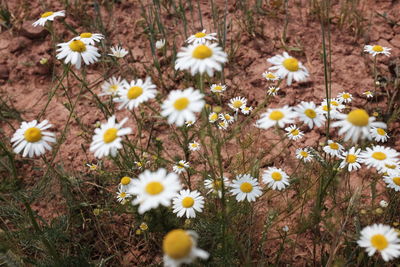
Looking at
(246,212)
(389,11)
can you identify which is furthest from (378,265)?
(389,11)

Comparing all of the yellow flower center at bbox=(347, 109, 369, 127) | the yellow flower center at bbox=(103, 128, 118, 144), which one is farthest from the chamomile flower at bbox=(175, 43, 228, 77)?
the yellow flower center at bbox=(347, 109, 369, 127)

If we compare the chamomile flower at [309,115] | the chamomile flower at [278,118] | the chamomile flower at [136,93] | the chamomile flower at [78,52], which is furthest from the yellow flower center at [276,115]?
the chamomile flower at [78,52]

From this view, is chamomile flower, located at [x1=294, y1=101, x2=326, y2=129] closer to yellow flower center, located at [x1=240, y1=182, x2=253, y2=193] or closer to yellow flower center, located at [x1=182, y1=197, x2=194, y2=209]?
yellow flower center, located at [x1=240, y1=182, x2=253, y2=193]

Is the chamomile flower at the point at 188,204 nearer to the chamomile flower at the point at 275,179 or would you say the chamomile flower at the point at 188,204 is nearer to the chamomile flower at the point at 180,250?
the chamomile flower at the point at 275,179

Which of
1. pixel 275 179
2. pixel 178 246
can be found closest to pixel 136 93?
pixel 178 246

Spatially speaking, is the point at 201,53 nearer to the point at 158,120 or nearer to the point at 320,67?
the point at 158,120
